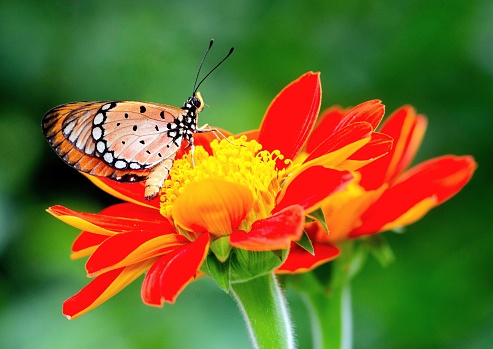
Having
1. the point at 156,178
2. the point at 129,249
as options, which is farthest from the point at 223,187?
the point at 156,178

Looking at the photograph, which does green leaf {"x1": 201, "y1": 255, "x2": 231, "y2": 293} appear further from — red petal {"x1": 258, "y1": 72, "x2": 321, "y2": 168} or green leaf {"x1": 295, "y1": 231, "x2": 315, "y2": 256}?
red petal {"x1": 258, "y1": 72, "x2": 321, "y2": 168}

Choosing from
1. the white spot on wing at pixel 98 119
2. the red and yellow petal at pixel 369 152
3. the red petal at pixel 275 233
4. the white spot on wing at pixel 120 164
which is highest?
the red and yellow petal at pixel 369 152

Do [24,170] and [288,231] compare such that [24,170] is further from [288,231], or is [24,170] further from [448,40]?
[288,231]

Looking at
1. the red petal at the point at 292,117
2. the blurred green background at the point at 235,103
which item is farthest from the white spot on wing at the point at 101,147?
the blurred green background at the point at 235,103

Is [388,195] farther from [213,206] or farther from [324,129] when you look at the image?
[213,206]

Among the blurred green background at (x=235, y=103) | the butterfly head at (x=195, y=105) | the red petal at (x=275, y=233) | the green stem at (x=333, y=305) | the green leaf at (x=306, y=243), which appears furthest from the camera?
the blurred green background at (x=235, y=103)

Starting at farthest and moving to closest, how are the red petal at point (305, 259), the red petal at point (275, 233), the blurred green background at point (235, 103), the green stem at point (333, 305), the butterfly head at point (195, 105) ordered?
the blurred green background at point (235, 103) → the butterfly head at point (195, 105) → the green stem at point (333, 305) → the red petal at point (305, 259) → the red petal at point (275, 233)

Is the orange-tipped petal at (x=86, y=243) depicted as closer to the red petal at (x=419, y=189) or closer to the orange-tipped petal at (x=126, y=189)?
the orange-tipped petal at (x=126, y=189)
